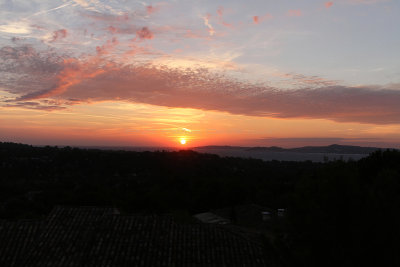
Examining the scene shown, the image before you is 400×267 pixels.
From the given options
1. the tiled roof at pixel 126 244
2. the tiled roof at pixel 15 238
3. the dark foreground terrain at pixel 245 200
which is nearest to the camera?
the dark foreground terrain at pixel 245 200

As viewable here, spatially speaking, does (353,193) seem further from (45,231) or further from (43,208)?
(43,208)

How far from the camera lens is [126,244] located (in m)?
11.5

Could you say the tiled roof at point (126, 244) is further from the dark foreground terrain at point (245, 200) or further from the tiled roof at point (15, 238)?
the dark foreground terrain at point (245, 200)

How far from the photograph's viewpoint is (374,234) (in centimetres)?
586

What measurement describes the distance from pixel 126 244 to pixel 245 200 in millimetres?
30841

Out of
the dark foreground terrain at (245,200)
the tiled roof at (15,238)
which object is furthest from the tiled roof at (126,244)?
the dark foreground terrain at (245,200)

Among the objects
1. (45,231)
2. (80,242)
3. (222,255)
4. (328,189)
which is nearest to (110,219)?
(80,242)

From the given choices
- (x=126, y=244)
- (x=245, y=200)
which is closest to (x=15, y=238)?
(x=126, y=244)

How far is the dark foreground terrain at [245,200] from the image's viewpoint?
19.4ft

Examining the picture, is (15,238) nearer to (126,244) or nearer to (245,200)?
(126,244)

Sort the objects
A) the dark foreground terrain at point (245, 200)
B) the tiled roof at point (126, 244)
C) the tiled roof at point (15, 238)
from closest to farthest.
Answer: the dark foreground terrain at point (245, 200)
the tiled roof at point (126, 244)
the tiled roof at point (15, 238)

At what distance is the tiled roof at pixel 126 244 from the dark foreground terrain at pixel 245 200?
0.11m

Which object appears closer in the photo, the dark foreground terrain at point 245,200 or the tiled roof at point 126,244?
the dark foreground terrain at point 245,200

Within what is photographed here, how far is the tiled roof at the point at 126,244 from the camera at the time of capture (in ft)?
35.5
